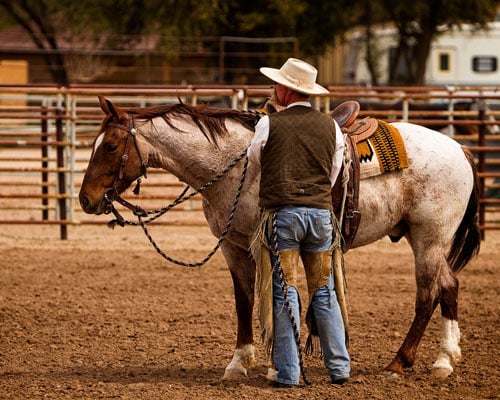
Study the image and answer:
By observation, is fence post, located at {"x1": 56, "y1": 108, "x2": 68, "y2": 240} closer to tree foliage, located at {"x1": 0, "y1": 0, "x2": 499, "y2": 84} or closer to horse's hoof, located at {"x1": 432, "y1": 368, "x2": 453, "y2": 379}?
horse's hoof, located at {"x1": 432, "y1": 368, "x2": 453, "y2": 379}

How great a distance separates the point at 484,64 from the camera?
2309 centimetres

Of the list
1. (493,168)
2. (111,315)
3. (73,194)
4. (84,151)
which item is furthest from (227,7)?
(111,315)

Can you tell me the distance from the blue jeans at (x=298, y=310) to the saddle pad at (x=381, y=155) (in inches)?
25.3

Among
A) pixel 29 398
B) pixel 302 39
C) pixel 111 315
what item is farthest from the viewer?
pixel 302 39

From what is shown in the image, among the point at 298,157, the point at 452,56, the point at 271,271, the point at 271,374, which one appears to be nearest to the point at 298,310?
the point at 271,271

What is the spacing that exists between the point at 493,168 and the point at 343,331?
436 inches

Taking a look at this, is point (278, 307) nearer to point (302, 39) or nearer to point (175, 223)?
point (175, 223)

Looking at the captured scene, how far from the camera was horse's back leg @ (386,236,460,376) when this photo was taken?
5.68 meters

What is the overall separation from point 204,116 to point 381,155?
109 centimetres

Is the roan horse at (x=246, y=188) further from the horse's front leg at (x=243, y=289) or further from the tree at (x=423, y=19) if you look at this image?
the tree at (x=423, y=19)

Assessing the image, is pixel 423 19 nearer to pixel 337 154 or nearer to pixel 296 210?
pixel 337 154

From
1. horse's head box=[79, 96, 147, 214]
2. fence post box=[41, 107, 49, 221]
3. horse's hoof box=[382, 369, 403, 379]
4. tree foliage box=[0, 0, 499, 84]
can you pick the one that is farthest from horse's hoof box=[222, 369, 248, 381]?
tree foliage box=[0, 0, 499, 84]

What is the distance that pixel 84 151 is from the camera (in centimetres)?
2008

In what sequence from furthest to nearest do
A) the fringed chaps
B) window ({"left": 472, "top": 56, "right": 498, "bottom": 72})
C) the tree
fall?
the tree → window ({"left": 472, "top": 56, "right": 498, "bottom": 72}) → the fringed chaps
